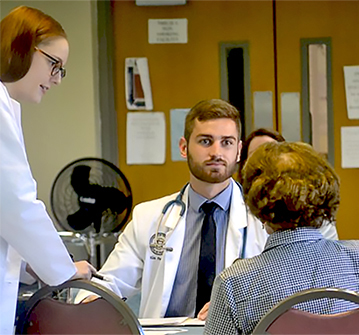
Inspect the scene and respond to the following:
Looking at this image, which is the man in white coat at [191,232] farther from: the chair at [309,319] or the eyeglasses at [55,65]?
the chair at [309,319]

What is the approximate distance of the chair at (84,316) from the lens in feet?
3.73

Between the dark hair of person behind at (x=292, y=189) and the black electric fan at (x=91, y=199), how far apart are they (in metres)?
1.55

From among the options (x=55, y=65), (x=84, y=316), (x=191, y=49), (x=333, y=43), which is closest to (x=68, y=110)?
(x=191, y=49)

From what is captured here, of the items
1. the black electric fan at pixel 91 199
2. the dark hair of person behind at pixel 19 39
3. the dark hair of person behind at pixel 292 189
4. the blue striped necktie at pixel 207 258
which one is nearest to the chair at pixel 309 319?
the dark hair of person behind at pixel 292 189

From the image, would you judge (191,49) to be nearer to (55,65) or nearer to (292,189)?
(55,65)

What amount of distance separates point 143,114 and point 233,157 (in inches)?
47.5

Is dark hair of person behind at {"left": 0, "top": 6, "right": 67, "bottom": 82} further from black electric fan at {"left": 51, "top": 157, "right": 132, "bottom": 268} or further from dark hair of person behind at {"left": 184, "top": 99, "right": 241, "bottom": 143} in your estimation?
black electric fan at {"left": 51, "top": 157, "right": 132, "bottom": 268}

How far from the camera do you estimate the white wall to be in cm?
299

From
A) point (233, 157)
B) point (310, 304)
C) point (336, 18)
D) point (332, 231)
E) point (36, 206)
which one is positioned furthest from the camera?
point (336, 18)

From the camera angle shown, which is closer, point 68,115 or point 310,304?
point 310,304

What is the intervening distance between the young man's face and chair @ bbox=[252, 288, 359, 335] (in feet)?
2.90

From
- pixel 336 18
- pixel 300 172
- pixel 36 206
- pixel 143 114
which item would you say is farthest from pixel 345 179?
pixel 36 206

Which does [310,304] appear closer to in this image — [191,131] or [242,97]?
[191,131]

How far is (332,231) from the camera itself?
2.38 metres
